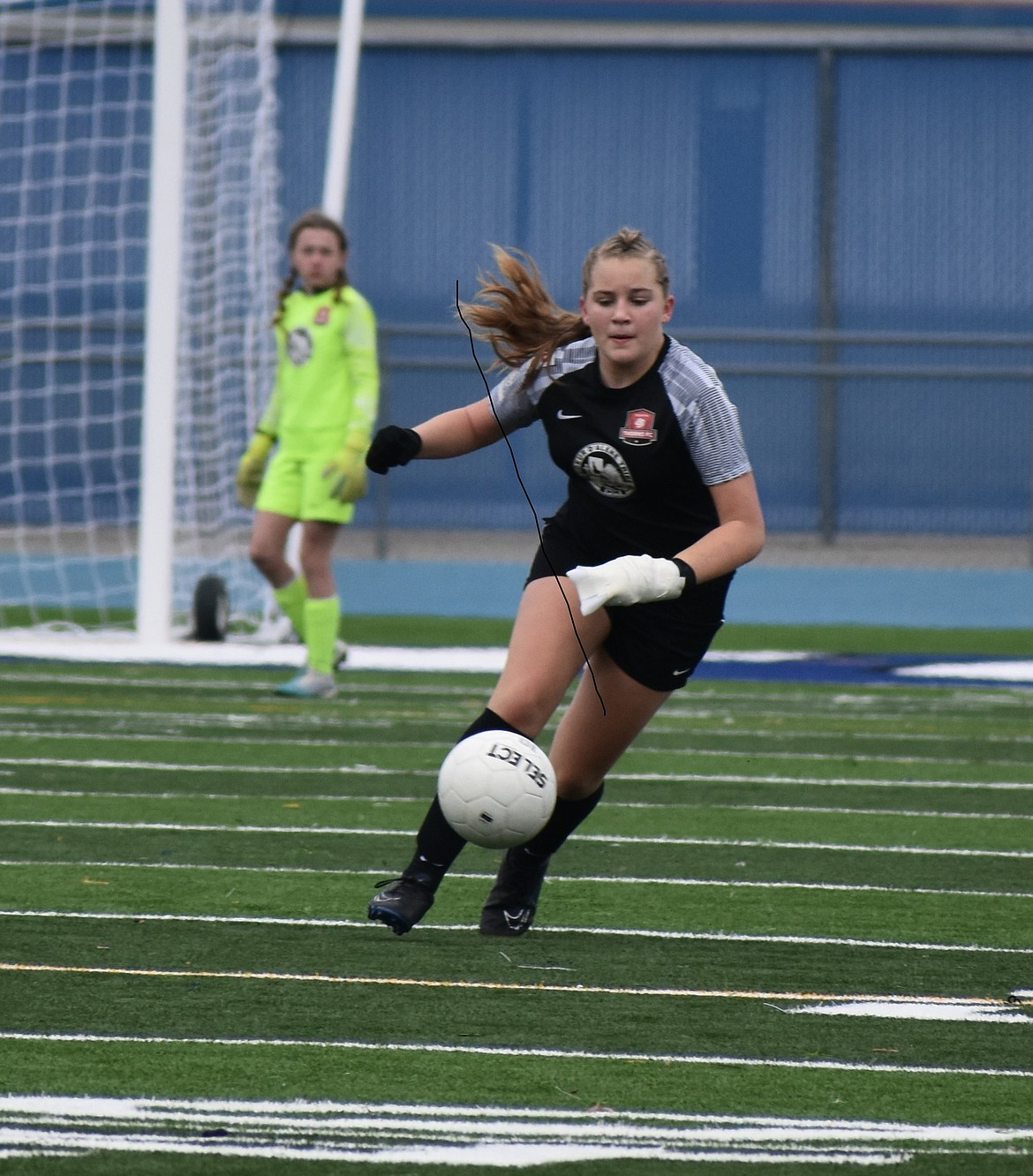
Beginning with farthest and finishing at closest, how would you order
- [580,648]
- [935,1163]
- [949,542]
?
1. [949,542]
2. [580,648]
3. [935,1163]

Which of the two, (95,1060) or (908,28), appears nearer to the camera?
(95,1060)

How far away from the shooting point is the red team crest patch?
4.67 meters

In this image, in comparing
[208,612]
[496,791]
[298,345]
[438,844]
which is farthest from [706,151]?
[496,791]

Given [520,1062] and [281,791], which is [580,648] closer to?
[520,1062]

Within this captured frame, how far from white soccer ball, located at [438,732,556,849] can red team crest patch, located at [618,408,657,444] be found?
73cm

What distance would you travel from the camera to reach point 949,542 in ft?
51.3

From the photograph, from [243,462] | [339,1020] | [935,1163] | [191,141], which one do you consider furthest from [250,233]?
[935,1163]

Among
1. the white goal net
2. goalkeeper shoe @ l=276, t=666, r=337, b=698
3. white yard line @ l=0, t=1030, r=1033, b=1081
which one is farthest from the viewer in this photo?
the white goal net

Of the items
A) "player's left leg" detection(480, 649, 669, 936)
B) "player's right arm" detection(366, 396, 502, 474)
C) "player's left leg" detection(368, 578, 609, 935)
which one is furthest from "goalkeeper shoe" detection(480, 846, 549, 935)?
"player's right arm" detection(366, 396, 502, 474)

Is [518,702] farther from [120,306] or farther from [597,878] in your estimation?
[120,306]

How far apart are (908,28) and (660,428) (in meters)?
16.7

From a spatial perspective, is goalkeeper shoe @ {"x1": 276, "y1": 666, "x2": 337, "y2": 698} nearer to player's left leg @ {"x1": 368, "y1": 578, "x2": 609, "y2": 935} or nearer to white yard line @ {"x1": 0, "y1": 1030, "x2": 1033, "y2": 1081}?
player's left leg @ {"x1": 368, "y1": 578, "x2": 609, "y2": 935}

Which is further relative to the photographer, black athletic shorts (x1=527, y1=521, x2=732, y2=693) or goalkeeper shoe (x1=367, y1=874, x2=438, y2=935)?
black athletic shorts (x1=527, y1=521, x2=732, y2=693)

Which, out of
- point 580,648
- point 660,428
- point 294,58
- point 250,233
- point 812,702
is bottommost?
point 812,702
